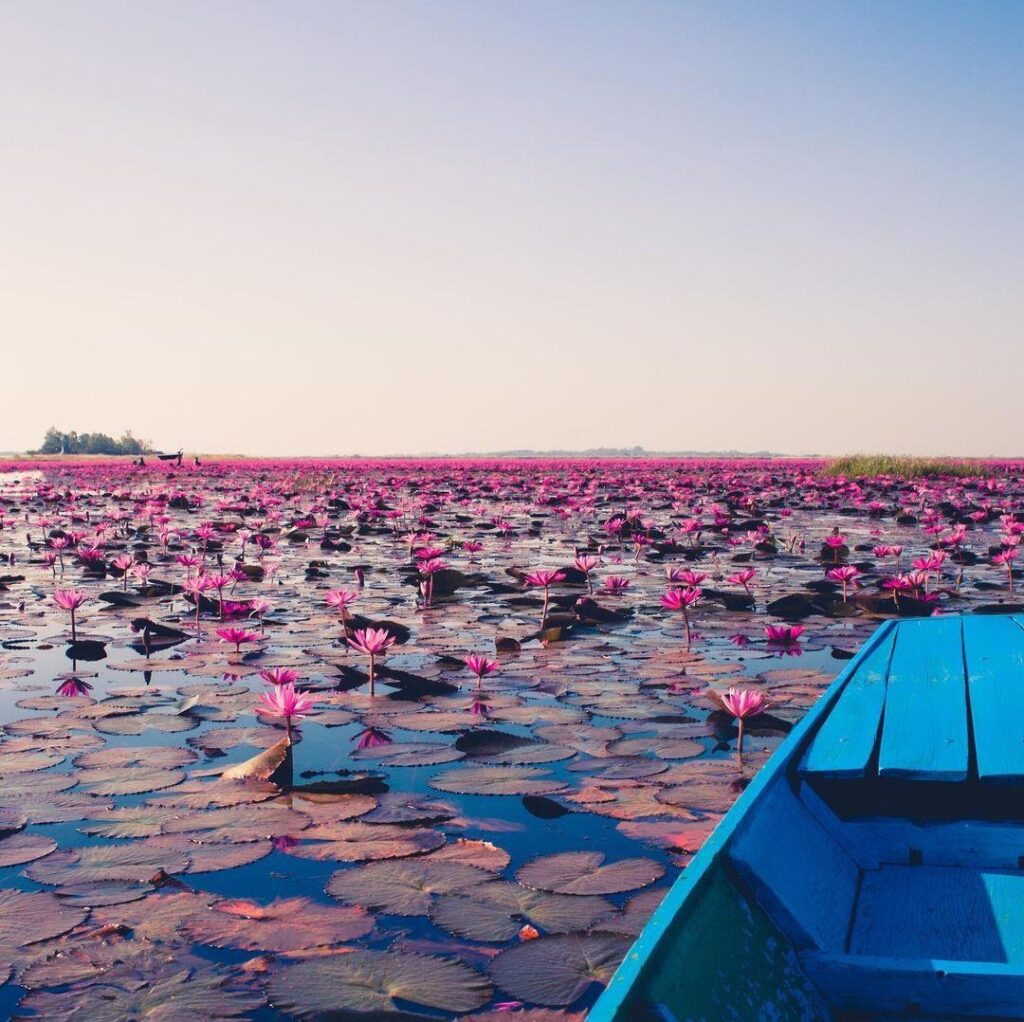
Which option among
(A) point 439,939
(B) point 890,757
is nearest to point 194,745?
(A) point 439,939

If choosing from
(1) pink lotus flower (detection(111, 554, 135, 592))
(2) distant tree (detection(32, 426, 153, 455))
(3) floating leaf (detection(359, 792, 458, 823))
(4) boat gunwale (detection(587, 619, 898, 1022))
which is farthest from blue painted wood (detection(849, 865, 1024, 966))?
(2) distant tree (detection(32, 426, 153, 455))

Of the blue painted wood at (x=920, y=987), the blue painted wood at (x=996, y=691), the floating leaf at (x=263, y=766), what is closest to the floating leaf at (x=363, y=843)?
the floating leaf at (x=263, y=766)

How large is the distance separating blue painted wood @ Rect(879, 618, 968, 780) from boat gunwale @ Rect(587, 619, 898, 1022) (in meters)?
0.20

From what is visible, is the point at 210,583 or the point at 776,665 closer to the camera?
the point at 776,665

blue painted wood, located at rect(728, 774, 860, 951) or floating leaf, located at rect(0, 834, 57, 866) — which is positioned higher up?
blue painted wood, located at rect(728, 774, 860, 951)

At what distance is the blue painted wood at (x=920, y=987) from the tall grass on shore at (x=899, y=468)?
21153 mm

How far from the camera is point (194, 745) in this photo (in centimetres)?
323

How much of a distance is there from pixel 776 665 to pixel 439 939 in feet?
9.45

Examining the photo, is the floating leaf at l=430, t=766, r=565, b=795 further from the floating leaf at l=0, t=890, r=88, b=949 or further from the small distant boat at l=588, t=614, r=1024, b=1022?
the floating leaf at l=0, t=890, r=88, b=949

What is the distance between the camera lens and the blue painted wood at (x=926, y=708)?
7.30ft

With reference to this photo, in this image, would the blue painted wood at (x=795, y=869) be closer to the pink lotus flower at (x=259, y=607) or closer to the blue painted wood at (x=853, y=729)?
the blue painted wood at (x=853, y=729)

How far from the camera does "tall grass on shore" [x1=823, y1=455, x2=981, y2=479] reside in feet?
70.7

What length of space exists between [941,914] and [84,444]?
222 feet

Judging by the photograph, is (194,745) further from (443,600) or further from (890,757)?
(443,600)
